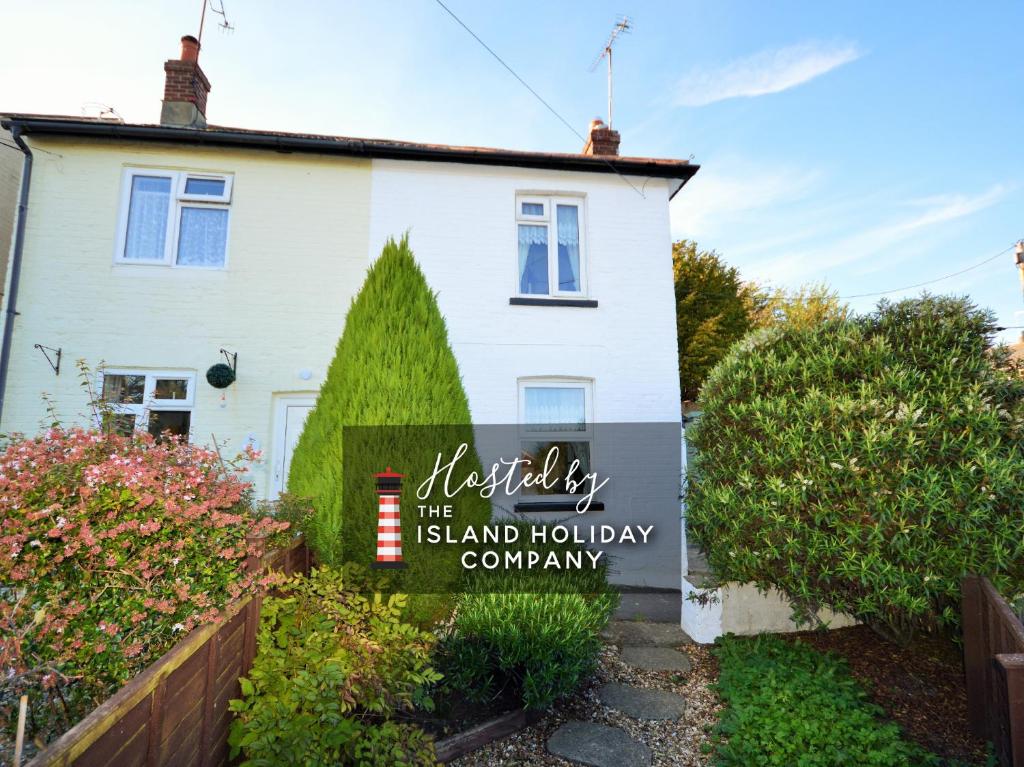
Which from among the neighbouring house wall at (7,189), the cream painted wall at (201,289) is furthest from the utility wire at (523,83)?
the neighbouring house wall at (7,189)

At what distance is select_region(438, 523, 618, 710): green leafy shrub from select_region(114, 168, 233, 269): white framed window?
6102 millimetres

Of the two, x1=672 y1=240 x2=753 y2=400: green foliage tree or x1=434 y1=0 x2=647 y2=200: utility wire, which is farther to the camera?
x1=672 y1=240 x2=753 y2=400: green foliage tree

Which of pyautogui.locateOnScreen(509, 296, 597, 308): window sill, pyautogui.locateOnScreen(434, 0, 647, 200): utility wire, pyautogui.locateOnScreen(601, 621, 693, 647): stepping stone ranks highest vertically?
pyautogui.locateOnScreen(434, 0, 647, 200): utility wire

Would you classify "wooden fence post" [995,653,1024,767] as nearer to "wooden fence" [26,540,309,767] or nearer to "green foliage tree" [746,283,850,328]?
"wooden fence" [26,540,309,767]

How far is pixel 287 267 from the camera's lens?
702 cm

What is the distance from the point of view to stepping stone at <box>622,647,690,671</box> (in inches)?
171

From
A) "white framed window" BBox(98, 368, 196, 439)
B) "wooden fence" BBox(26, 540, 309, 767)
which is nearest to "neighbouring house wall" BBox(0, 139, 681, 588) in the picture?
"white framed window" BBox(98, 368, 196, 439)

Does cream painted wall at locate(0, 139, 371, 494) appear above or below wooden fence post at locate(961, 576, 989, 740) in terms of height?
above

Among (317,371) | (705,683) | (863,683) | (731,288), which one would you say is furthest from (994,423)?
(731,288)

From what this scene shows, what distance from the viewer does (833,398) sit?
3.80 m

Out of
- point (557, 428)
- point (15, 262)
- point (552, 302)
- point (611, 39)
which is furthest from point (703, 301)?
point (15, 262)

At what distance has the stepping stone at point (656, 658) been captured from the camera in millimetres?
4332

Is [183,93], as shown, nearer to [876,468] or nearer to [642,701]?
[642,701]

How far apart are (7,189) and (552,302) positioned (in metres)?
9.27
